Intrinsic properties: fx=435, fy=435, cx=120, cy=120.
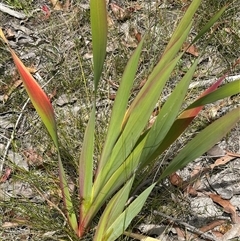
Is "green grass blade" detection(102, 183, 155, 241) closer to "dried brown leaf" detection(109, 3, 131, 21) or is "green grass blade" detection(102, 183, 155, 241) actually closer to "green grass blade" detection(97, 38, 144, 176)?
"green grass blade" detection(97, 38, 144, 176)

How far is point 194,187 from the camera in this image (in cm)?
156

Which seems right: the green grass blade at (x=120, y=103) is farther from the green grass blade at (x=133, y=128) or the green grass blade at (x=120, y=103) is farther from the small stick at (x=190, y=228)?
the small stick at (x=190, y=228)

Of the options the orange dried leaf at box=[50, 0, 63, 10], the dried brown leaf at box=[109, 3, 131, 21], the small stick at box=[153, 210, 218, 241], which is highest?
the orange dried leaf at box=[50, 0, 63, 10]

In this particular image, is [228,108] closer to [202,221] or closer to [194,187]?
[194,187]

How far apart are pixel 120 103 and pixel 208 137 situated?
10.0 inches

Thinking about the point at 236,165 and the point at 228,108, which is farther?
the point at 228,108

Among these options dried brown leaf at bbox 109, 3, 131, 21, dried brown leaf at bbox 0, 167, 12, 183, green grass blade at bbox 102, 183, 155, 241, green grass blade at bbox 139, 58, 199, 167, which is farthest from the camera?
dried brown leaf at bbox 109, 3, 131, 21

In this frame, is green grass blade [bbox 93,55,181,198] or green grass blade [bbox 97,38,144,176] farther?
green grass blade [bbox 97,38,144,176]

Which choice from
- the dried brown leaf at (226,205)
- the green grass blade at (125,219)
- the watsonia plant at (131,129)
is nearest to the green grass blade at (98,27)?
the watsonia plant at (131,129)

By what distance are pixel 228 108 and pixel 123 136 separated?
73 centimetres

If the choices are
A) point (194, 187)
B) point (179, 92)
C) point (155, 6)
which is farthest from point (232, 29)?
point (179, 92)

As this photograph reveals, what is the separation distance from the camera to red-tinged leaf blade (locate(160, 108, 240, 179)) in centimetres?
109

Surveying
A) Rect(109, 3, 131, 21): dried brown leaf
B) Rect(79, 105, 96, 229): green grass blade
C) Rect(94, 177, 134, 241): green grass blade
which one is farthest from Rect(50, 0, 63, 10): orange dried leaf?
Rect(94, 177, 134, 241): green grass blade

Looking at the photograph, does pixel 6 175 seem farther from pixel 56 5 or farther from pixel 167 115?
pixel 56 5
